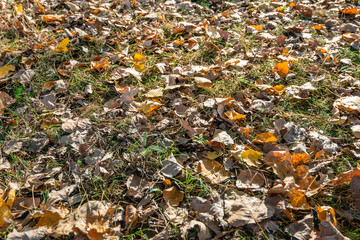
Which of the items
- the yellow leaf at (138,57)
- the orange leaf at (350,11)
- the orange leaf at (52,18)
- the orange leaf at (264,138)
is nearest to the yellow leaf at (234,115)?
the orange leaf at (264,138)

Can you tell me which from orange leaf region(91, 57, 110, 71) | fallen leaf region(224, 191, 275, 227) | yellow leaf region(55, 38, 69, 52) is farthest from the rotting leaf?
fallen leaf region(224, 191, 275, 227)

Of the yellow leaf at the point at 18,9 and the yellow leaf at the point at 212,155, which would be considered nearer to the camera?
the yellow leaf at the point at 212,155

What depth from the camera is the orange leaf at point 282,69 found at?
242cm

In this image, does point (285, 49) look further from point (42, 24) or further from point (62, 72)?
point (42, 24)

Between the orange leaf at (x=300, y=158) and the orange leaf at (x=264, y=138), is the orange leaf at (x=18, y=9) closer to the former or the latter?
the orange leaf at (x=264, y=138)

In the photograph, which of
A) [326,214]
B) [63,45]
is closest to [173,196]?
[326,214]

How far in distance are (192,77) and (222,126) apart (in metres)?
0.61

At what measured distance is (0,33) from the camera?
278 cm

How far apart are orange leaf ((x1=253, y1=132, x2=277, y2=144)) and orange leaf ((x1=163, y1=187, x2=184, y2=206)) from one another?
0.67 m

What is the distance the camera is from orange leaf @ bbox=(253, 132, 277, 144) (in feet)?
6.00

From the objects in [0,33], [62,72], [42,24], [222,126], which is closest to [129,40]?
[62,72]

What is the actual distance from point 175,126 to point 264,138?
26.0 inches

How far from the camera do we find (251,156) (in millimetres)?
1729

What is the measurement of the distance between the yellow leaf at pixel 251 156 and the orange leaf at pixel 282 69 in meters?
1.08
